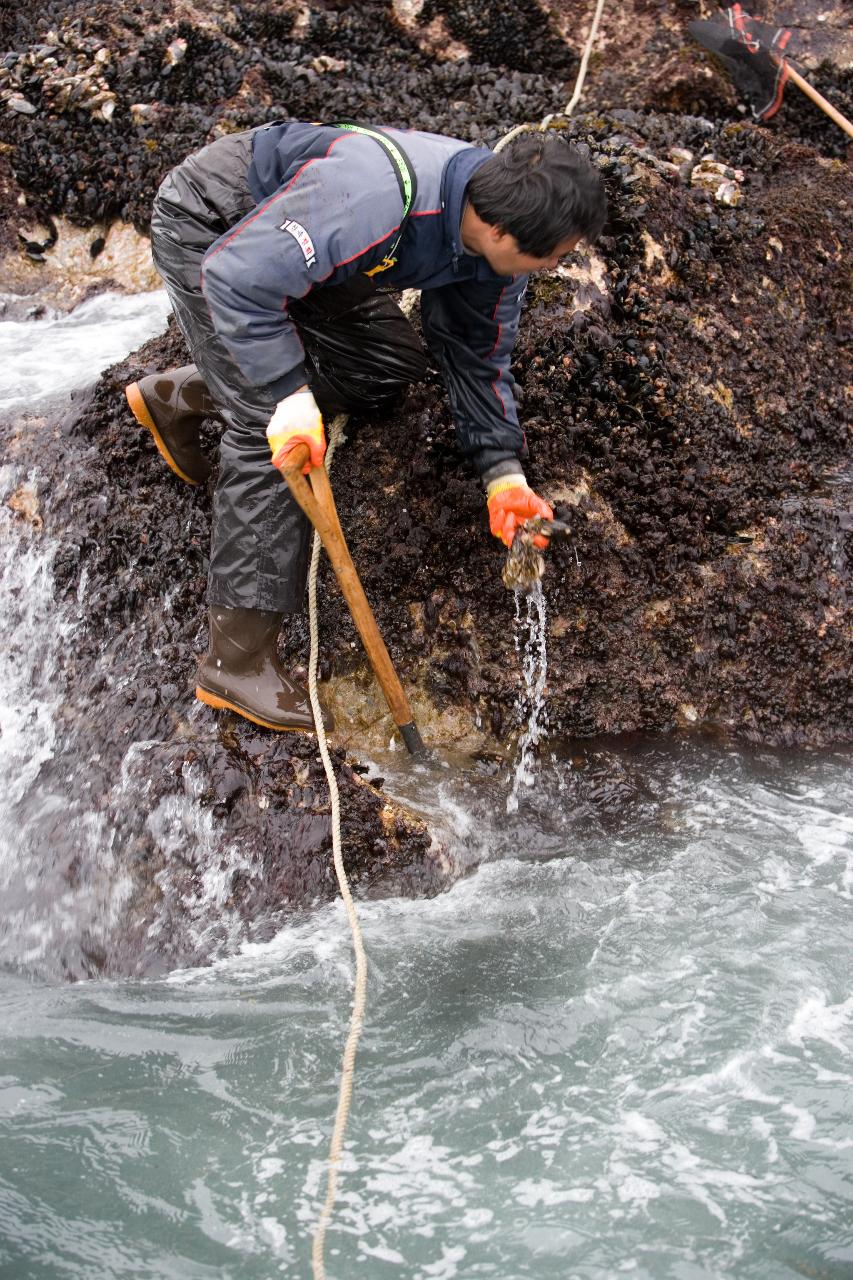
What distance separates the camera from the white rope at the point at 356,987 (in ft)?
8.34

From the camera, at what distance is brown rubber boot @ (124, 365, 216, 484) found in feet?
13.7

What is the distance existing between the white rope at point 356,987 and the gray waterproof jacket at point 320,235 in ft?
2.40

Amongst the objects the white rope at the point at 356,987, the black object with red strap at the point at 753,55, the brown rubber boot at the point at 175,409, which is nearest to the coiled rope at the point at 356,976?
the white rope at the point at 356,987

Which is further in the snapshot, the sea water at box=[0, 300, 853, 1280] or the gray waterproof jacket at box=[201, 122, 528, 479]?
the gray waterproof jacket at box=[201, 122, 528, 479]

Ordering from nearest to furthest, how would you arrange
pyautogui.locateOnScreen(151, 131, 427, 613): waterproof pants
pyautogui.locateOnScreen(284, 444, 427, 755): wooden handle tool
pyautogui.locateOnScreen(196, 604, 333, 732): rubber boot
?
pyautogui.locateOnScreen(284, 444, 427, 755): wooden handle tool < pyautogui.locateOnScreen(151, 131, 427, 613): waterproof pants < pyautogui.locateOnScreen(196, 604, 333, 732): rubber boot

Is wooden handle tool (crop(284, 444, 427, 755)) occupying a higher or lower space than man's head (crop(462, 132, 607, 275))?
lower

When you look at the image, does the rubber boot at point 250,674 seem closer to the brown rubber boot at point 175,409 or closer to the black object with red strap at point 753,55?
the brown rubber boot at point 175,409

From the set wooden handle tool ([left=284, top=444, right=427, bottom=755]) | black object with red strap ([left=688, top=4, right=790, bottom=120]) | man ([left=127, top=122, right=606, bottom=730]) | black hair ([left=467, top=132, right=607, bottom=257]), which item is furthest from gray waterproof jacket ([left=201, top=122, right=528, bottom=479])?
black object with red strap ([left=688, top=4, right=790, bottom=120])

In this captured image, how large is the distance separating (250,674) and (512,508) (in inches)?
45.6

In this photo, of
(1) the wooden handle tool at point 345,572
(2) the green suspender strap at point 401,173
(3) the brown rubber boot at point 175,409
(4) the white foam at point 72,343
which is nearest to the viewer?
(2) the green suspender strap at point 401,173

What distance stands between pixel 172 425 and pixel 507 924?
245 cm

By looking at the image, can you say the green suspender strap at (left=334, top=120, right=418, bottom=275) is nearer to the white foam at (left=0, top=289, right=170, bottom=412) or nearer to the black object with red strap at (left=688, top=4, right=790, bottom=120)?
the white foam at (left=0, top=289, right=170, bottom=412)

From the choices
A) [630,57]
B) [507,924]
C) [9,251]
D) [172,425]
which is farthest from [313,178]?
[630,57]

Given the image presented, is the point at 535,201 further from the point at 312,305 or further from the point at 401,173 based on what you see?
the point at 312,305
